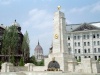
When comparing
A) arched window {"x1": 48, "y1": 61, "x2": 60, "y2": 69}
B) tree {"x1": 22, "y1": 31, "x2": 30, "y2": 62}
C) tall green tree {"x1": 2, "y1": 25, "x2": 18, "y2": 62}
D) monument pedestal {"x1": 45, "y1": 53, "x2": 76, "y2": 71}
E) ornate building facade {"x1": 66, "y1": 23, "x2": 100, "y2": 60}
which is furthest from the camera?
ornate building facade {"x1": 66, "y1": 23, "x2": 100, "y2": 60}

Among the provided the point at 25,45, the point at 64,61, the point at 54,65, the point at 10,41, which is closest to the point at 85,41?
the point at 25,45

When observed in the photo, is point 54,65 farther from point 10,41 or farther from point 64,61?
point 10,41

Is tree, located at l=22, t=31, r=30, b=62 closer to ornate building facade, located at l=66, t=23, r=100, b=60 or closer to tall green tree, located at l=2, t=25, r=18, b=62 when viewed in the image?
tall green tree, located at l=2, t=25, r=18, b=62

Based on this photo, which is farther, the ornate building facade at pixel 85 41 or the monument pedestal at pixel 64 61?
the ornate building facade at pixel 85 41

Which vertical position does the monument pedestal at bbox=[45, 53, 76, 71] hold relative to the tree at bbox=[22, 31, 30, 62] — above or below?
below

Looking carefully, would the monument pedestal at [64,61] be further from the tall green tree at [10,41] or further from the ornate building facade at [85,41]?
the ornate building facade at [85,41]

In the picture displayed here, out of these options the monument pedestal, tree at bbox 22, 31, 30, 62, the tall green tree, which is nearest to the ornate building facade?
tree at bbox 22, 31, 30, 62

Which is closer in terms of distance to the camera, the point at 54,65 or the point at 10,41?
the point at 54,65

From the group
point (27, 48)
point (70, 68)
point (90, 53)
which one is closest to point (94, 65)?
point (70, 68)

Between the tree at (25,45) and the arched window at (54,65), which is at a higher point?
the tree at (25,45)

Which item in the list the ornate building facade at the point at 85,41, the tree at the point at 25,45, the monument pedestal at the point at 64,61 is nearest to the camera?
the monument pedestal at the point at 64,61

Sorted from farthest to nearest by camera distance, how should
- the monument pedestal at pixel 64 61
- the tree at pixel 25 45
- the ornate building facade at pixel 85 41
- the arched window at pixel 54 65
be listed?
the ornate building facade at pixel 85 41 → the tree at pixel 25 45 → the monument pedestal at pixel 64 61 → the arched window at pixel 54 65

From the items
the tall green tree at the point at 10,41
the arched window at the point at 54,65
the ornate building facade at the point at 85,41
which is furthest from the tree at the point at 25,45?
the arched window at the point at 54,65

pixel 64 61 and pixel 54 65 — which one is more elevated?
pixel 64 61
